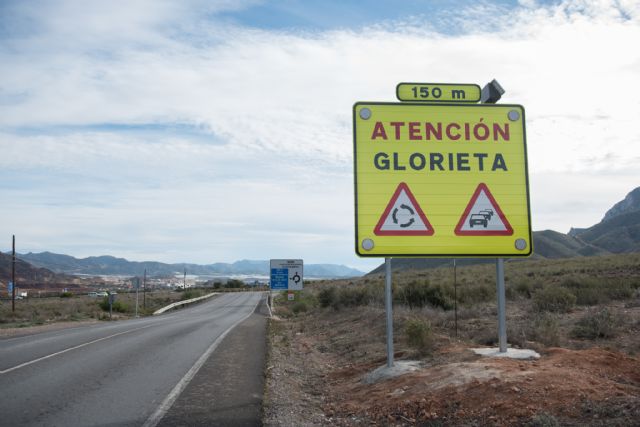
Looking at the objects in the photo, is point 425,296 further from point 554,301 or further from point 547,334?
point 547,334

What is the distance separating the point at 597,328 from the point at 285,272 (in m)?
20.4

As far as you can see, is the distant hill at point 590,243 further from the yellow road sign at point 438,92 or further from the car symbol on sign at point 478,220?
the car symbol on sign at point 478,220

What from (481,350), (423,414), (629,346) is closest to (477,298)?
(629,346)

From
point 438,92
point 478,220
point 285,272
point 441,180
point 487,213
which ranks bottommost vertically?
point 285,272

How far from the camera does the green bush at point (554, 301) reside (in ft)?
55.0

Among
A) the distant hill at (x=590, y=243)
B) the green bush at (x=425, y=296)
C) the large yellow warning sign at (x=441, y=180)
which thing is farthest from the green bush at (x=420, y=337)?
the distant hill at (x=590, y=243)

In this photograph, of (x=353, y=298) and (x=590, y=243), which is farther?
(x=590, y=243)

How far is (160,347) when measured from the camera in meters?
15.0

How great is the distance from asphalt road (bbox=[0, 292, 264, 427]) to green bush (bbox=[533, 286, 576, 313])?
9.76 meters

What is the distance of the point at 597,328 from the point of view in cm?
1223

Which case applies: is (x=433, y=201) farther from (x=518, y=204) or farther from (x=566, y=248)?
(x=566, y=248)

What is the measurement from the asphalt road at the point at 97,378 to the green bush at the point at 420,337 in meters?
3.47

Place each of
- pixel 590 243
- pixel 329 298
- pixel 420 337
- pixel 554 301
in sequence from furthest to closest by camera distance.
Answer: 1. pixel 590 243
2. pixel 329 298
3. pixel 554 301
4. pixel 420 337

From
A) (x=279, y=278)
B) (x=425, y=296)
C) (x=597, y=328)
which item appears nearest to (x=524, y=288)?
(x=425, y=296)
